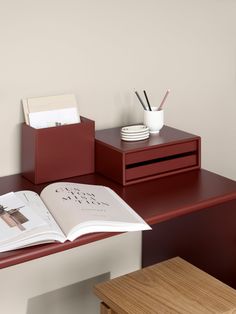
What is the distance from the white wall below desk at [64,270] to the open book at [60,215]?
0.44 meters

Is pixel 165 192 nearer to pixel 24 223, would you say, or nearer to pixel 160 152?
pixel 160 152

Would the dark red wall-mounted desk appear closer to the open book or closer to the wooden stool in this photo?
the open book

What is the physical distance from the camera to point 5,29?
5.47 ft

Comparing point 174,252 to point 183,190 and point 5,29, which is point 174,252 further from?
point 5,29

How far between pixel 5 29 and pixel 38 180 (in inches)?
18.0

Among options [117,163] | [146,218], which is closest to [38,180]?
[117,163]

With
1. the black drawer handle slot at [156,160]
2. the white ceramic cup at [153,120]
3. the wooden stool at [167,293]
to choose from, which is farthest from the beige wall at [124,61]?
the wooden stool at [167,293]

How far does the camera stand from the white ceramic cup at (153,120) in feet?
6.07

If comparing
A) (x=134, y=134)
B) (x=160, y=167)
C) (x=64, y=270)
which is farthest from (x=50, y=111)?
(x=64, y=270)

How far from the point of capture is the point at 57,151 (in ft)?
5.58

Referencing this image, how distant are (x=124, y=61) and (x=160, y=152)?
1.27ft

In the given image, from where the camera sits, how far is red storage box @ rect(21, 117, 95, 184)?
1.67m

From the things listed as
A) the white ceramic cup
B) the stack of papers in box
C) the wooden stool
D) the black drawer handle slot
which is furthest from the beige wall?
the wooden stool

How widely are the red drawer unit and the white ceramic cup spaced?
28mm
